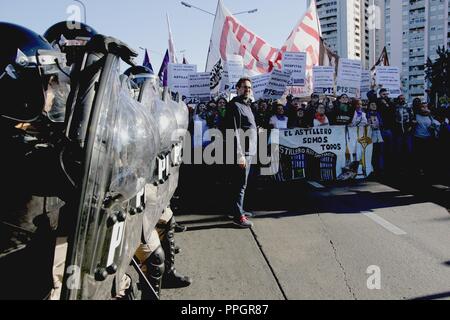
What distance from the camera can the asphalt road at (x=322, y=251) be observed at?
3586 millimetres

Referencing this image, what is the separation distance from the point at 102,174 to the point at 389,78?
1224 cm

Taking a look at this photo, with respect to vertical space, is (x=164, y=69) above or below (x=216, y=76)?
above

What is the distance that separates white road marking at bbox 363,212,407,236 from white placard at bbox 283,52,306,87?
20.9ft

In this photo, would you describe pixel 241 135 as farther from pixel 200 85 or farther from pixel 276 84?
pixel 200 85

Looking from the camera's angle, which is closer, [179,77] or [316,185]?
[316,185]

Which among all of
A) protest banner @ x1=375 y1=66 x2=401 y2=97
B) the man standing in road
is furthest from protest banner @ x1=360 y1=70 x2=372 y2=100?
the man standing in road

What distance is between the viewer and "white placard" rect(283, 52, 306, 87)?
38.0ft

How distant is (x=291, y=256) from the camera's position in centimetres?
445

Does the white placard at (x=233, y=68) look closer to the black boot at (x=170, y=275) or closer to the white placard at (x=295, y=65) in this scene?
the white placard at (x=295, y=65)

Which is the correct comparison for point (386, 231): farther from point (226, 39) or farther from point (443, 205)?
point (226, 39)

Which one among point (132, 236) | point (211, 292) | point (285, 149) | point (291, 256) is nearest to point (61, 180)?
point (132, 236)

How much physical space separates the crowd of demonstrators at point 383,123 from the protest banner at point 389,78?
2317mm

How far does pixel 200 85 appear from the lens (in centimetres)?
1120

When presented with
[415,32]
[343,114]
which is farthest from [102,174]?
[415,32]
